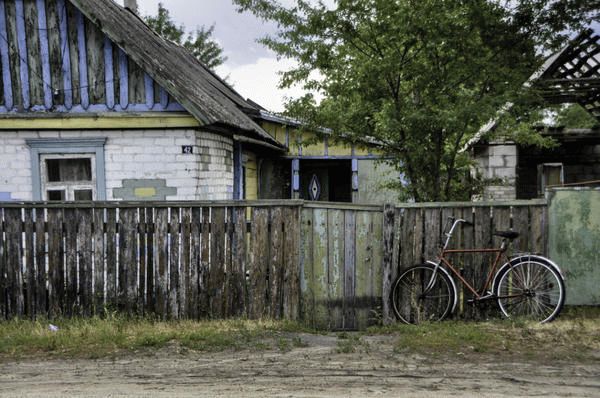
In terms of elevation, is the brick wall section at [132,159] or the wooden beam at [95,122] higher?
the wooden beam at [95,122]

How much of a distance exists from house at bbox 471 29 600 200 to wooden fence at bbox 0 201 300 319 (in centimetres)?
488

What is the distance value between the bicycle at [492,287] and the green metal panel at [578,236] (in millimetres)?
514

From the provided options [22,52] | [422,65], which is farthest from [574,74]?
[22,52]

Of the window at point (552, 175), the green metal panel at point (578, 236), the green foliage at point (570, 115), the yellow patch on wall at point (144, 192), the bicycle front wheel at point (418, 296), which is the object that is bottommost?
the bicycle front wheel at point (418, 296)

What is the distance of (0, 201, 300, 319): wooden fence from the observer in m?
6.11

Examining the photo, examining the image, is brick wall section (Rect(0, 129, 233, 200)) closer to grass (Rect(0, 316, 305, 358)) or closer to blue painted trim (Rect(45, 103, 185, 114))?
blue painted trim (Rect(45, 103, 185, 114))

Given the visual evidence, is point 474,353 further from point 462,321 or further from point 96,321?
point 96,321

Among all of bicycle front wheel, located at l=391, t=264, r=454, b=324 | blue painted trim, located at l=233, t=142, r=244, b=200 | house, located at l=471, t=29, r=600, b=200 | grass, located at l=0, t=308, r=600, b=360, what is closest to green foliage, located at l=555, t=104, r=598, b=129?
house, located at l=471, t=29, r=600, b=200

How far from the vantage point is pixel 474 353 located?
4.83 meters

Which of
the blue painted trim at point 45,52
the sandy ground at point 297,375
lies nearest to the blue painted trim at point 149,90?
the blue painted trim at point 45,52

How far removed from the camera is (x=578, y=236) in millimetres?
6109

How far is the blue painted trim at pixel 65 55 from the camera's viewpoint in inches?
312

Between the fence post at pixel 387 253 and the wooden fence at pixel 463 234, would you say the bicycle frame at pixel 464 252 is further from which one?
the fence post at pixel 387 253

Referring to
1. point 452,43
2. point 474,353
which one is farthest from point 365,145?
point 474,353
